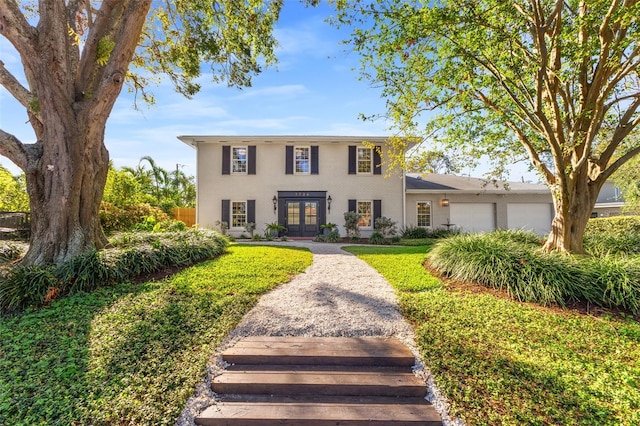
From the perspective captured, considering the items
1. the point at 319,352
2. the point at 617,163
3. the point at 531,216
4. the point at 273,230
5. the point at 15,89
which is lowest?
the point at 319,352

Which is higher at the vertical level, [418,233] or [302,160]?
[302,160]

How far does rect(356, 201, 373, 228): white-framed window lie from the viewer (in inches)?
558

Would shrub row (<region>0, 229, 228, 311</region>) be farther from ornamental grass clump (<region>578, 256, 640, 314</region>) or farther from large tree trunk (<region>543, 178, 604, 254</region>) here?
large tree trunk (<region>543, 178, 604, 254</region>)

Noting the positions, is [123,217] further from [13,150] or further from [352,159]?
[352,159]

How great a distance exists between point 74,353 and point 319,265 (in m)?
4.93

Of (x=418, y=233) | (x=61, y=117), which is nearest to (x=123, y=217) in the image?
(x=61, y=117)

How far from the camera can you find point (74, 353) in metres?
3.03

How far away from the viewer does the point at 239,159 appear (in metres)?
14.1

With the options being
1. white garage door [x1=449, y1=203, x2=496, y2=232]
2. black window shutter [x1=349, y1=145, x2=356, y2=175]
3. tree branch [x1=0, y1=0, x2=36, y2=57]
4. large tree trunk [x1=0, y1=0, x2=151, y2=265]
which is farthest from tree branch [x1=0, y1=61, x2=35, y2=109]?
white garage door [x1=449, y1=203, x2=496, y2=232]

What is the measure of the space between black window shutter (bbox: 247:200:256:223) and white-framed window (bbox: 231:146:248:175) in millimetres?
1500

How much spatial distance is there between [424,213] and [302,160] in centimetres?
696

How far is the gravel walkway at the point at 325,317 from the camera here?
2623mm

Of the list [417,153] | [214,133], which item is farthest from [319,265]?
[214,133]

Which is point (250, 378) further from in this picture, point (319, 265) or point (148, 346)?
point (319, 265)
